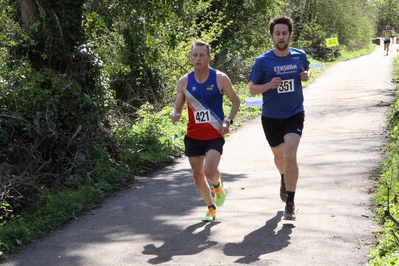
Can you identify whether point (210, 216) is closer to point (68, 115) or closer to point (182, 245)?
point (182, 245)

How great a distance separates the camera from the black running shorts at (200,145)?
242 inches

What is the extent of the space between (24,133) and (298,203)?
4.33 m

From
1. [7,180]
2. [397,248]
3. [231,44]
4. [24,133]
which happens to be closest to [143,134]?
[24,133]

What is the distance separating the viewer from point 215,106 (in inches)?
241

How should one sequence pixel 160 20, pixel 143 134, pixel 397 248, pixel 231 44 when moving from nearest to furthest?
1. pixel 397 248
2. pixel 143 134
3. pixel 160 20
4. pixel 231 44

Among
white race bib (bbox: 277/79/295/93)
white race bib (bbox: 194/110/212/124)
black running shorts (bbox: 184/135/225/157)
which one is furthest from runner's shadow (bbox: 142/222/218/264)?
white race bib (bbox: 277/79/295/93)

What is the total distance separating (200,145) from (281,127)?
3.04ft

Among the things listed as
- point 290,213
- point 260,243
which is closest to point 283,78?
point 290,213

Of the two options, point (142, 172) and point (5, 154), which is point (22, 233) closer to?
point (5, 154)

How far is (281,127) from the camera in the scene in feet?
20.7

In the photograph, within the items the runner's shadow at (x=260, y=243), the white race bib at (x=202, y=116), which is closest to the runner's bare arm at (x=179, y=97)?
the white race bib at (x=202, y=116)

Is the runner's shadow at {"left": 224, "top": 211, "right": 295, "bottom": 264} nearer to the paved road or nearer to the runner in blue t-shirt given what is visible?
the paved road

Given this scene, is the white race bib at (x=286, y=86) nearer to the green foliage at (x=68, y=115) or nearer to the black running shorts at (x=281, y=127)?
the black running shorts at (x=281, y=127)

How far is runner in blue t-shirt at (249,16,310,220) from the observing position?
6094mm
